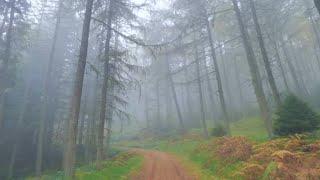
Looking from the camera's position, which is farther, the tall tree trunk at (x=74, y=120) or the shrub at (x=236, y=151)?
the shrub at (x=236, y=151)

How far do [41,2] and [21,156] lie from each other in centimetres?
1371

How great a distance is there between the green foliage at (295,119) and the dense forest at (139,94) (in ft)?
0.14

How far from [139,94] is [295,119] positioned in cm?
1740

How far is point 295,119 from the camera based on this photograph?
1304 cm

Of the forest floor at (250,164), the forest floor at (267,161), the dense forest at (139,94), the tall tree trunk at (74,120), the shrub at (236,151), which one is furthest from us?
the dense forest at (139,94)

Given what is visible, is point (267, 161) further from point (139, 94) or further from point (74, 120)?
point (139, 94)

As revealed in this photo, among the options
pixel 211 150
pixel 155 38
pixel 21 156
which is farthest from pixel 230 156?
pixel 155 38

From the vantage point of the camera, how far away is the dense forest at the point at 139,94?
12562 millimetres

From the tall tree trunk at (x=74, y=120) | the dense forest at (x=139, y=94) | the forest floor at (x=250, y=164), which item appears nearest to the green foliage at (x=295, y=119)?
the dense forest at (x=139, y=94)

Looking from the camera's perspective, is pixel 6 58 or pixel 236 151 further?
pixel 6 58

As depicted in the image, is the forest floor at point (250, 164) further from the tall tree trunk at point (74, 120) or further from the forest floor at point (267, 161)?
the tall tree trunk at point (74, 120)

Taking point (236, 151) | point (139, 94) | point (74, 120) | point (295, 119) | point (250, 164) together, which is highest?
point (139, 94)

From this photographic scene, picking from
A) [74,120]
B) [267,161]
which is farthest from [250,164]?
[74,120]

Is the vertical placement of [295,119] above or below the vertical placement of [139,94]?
below
